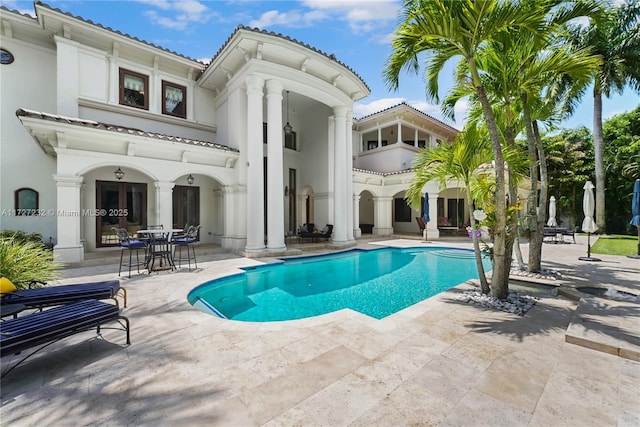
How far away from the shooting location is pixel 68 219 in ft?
27.9

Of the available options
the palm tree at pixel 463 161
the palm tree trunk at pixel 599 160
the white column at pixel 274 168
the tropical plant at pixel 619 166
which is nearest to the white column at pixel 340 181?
the white column at pixel 274 168

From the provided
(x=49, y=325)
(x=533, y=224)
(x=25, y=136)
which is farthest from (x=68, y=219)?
(x=533, y=224)

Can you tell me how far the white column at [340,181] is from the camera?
13391 millimetres

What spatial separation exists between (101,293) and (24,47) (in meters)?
Result: 12.4

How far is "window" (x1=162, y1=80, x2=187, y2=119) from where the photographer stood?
12.3 metres

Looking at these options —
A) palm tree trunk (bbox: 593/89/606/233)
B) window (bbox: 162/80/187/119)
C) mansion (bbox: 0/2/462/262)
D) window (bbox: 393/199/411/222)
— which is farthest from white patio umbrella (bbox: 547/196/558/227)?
window (bbox: 162/80/187/119)

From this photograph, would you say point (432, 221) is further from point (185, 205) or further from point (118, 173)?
point (118, 173)

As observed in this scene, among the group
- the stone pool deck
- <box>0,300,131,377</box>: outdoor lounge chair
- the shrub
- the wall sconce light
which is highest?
the wall sconce light

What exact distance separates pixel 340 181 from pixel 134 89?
10.1 m

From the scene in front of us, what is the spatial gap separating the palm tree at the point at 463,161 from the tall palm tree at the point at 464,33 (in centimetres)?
38

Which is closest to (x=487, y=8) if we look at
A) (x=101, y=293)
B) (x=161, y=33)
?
(x=101, y=293)

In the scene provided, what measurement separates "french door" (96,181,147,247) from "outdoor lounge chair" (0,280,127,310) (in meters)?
8.39

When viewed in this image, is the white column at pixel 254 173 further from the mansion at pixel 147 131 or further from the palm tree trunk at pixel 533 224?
the palm tree trunk at pixel 533 224

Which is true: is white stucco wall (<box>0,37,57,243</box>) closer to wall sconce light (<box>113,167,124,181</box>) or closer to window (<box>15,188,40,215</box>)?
window (<box>15,188,40,215</box>)
